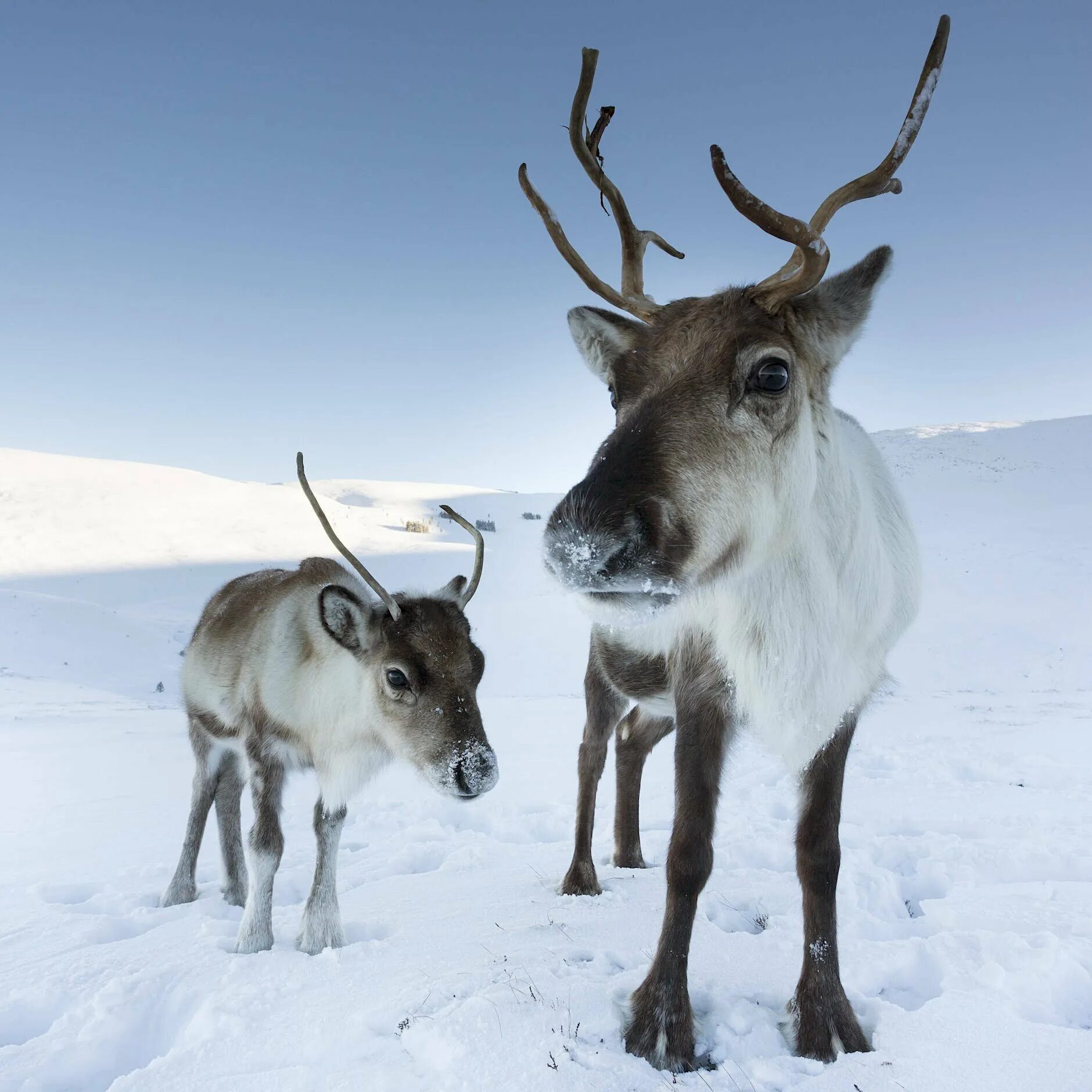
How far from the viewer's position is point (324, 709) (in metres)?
4.39

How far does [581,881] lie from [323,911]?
144cm

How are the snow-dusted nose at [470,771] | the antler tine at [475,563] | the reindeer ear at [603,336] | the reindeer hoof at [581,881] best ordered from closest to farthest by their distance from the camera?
1. the reindeer ear at [603,336]
2. the snow-dusted nose at [470,771]
3. the antler tine at [475,563]
4. the reindeer hoof at [581,881]

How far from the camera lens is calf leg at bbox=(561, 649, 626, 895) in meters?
4.73

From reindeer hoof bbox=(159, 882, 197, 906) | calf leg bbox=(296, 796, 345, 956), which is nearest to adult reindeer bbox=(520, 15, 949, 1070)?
calf leg bbox=(296, 796, 345, 956)

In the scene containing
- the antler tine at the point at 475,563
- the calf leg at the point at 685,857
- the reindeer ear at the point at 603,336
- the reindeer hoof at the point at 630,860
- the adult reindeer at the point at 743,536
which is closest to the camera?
the adult reindeer at the point at 743,536

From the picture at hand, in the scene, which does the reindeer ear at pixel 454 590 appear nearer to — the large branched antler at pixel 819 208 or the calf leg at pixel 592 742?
the calf leg at pixel 592 742

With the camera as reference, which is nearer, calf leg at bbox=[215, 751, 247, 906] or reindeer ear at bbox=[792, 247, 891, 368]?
reindeer ear at bbox=[792, 247, 891, 368]

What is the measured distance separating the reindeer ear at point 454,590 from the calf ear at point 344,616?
0.52 m

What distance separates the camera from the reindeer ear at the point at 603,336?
3.04m

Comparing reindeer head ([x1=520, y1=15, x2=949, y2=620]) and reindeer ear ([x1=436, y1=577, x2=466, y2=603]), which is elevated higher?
reindeer head ([x1=520, y1=15, x2=949, y2=620])

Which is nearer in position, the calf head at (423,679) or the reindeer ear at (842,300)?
the reindeer ear at (842,300)

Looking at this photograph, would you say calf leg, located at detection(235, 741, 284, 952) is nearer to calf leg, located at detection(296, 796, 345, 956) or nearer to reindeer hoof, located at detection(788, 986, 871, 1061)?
calf leg, located at detection(296, 796, 345, 956)

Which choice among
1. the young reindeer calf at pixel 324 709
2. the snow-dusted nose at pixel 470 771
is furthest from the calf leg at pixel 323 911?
the snow-dusted nose at pixel 470 771

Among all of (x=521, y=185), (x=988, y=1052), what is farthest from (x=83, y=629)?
(x=988, y=1052)
